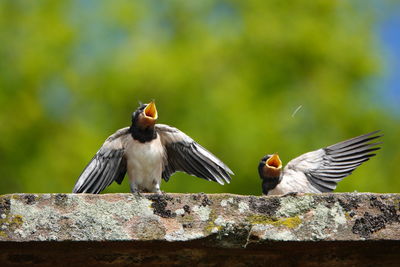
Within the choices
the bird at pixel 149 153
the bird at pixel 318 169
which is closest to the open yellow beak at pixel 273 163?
the bird at pixel 318 169

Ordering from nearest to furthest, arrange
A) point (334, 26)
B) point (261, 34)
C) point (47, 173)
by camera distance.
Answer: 1. point (47, 173)
2. point (261, 34)
3. point (334, 26)

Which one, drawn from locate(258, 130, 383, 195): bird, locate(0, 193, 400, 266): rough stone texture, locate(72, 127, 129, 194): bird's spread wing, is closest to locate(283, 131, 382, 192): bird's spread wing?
locate(258, 130, 383, 195): bird

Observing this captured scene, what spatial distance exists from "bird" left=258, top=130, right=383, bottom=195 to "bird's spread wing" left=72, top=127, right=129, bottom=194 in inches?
61.1

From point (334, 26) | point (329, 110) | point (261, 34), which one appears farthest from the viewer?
point (334, 26)

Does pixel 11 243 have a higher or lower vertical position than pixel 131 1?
lower

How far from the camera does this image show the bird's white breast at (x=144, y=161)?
5.87 m

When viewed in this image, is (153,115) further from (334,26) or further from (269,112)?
(334,26)

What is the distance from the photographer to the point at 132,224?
106 inches

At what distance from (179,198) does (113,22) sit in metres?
13.1

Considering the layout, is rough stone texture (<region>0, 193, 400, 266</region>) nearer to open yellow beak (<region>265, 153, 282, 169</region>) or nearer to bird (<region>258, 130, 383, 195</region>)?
bird (<region>258, 130, 383, 195</region>)

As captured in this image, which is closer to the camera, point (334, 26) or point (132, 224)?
point (132, 224)

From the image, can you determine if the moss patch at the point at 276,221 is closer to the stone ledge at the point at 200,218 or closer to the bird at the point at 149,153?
the stone ledge at the point at 200,218

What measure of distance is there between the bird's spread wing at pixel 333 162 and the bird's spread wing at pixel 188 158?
153cm

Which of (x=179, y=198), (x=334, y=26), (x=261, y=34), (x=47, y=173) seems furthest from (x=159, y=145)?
(x=334, y=26)
